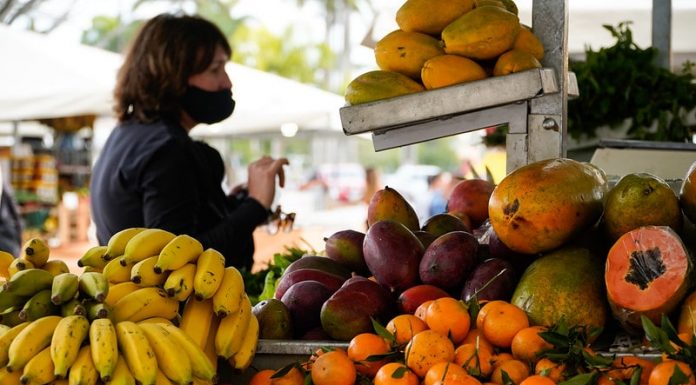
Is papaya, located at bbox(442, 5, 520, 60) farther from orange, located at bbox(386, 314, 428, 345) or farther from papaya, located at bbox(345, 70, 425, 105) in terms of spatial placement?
orange, located at bbox(386, 314, 428, 345)

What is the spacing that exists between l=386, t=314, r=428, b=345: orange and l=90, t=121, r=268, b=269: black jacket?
65.1 inches

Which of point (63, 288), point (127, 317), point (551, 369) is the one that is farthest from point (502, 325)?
point (63, 288)

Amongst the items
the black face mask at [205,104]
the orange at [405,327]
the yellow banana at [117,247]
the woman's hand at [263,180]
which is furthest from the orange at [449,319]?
the black face mask at [205,104]

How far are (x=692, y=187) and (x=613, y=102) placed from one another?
2021 millimetres

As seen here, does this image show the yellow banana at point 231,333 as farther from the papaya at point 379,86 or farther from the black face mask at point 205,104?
the black face mask at point 205,104

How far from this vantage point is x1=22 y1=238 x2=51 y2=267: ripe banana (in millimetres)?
1720

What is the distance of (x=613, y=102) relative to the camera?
3686 mm

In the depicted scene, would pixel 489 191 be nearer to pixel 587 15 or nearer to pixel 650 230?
pixel 650 230

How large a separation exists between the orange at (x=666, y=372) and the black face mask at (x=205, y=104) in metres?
2.50

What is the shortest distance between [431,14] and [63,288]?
122 centimetres

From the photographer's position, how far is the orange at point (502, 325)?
1.60 metres

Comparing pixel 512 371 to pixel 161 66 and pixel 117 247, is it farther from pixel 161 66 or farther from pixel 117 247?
pixel 161 66

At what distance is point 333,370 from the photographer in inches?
60.2

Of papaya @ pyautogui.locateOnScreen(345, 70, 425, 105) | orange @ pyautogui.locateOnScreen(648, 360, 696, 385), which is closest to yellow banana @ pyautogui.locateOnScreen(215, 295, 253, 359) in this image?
papaya @ pyautogui.locateOnScreen(345, 70, 425, 105)
